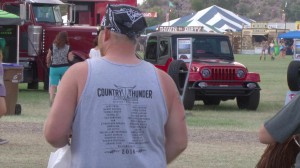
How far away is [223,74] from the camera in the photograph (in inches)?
776

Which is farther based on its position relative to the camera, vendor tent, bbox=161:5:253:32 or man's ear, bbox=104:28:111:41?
vendor tent, bbox=161:5:253:32

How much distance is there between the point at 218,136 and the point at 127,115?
10318 millimetres

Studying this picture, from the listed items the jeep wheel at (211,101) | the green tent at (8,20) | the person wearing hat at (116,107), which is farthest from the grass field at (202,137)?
the person wearing hat at (116,107)

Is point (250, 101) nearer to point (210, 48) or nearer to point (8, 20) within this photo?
point (210, 48)

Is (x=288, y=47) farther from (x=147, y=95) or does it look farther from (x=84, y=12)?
(x=147, y=95)

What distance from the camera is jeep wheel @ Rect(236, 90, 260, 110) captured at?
65.4ft

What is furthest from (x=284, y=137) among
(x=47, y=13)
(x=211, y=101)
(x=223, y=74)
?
(x=47, y=13)

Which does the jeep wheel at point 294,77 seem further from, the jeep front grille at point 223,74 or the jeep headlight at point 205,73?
the jeep front grille at point 223,74

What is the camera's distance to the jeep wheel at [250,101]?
65.4 feet

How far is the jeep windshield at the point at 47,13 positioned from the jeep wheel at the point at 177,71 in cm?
836

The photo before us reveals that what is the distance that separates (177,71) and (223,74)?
2069 millimetres

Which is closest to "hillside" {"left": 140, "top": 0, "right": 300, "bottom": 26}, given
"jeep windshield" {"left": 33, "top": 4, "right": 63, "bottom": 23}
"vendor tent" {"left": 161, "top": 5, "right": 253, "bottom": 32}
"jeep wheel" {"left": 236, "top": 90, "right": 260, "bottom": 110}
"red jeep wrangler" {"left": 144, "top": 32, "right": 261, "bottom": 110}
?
"vendor tent" {"left": 161, "top": 5, "right": 253, "bottom": 32}

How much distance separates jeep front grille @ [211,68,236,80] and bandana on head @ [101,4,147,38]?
15.0 meters

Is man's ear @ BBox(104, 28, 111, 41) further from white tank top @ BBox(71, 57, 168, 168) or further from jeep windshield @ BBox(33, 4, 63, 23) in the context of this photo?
jeep windshield @ BBox(33, 4, 63, 23)
